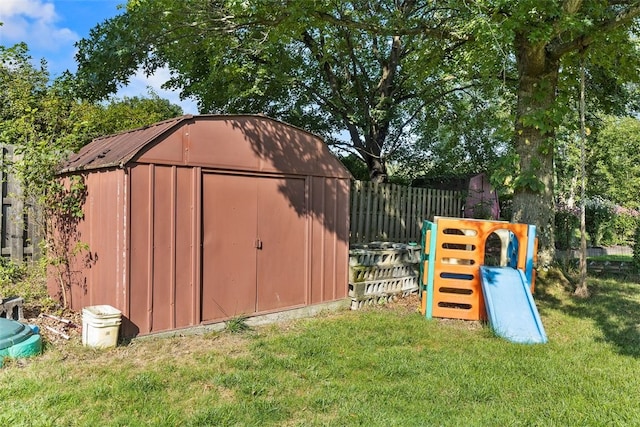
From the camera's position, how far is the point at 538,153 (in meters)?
7.97

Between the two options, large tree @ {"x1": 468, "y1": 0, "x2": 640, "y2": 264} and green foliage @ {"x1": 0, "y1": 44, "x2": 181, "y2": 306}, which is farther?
large tree @ {"x1": 468, "y1": 0, "x2": 640, "y2": 264}

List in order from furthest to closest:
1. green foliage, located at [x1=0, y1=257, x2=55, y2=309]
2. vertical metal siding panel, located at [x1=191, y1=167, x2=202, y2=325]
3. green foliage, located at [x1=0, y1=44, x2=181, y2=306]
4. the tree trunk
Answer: the tree trunk < green foliage, located at [x1=0, y1=257, x2=55, y2=309] < green foliage, located at [x1=0, y1=44, x2=181, y2=306] < vertical metal siding panel, located at [x1=191, y1=167, x2=202, y2=325]

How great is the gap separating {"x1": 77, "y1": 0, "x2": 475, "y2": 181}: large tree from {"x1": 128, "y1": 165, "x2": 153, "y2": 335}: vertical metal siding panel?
3.28 m

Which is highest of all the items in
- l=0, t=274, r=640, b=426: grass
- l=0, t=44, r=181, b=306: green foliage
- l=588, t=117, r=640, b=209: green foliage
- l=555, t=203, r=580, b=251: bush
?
l=588, t=117, r=640, b=209: green foliage

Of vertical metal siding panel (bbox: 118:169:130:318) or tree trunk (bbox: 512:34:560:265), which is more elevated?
tree trunk (bbox: 512:34:560:265)

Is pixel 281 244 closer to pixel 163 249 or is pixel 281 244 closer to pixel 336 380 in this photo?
pixel 163 249

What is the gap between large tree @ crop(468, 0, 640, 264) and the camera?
6734 mm

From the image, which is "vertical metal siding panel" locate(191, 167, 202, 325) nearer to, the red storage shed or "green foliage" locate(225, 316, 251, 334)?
the red storage shed

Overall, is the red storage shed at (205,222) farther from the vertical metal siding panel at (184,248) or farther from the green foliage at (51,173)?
the green foliage at (51,173)

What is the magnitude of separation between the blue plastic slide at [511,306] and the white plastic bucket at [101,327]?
451 cm

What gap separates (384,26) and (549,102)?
10.4ft

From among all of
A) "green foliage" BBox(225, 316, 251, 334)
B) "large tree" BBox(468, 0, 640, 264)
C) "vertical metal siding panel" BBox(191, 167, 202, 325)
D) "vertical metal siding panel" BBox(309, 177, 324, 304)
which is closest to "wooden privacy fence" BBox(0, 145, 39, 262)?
"vertical metal siding panel" BBox(191, 167, 202, 325)

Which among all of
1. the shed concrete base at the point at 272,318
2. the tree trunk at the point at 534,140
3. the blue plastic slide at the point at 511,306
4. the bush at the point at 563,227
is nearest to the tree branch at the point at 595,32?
the tree trunk at the point at 534,140

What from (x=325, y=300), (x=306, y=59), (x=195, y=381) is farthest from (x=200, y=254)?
(x=306, y=59)
